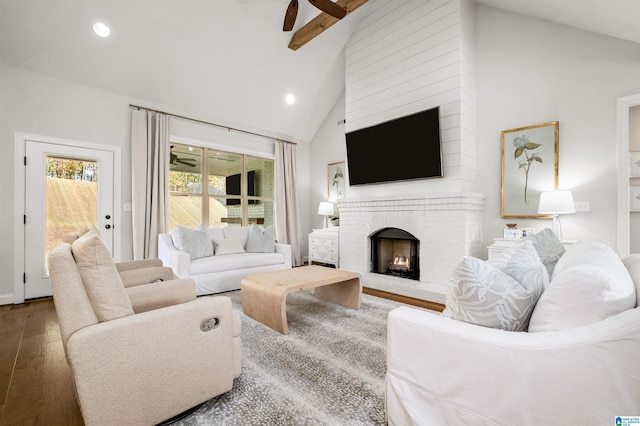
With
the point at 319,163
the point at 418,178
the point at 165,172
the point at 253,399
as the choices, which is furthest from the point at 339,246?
the point at 253,399

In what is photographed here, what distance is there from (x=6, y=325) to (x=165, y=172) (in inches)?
95.4

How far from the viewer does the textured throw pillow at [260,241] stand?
445 centimetres

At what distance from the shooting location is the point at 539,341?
3.02ft

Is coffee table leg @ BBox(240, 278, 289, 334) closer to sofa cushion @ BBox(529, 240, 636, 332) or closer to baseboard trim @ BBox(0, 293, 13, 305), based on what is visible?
sofa cushion @ BBox(529, 240, 636, 332)

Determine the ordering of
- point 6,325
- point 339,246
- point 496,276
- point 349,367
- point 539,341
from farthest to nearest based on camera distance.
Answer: point 339,246
point 6,325
point 349,367
point 496,276
point 539,341

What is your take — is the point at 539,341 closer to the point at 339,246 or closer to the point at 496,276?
the point at 496,276

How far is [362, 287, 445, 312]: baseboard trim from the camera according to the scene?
10.6 feet

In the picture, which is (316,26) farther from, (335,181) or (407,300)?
(407,300)

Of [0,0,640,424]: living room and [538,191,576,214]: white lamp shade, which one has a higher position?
[0,0,640,424]: living room

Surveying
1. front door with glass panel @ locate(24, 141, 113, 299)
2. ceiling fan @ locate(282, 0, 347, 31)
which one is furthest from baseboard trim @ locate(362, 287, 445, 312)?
front door with glass panel @ locate(24, 141, 113, 299)

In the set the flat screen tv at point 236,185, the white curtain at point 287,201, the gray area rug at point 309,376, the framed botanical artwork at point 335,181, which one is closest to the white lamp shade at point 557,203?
the gray area rug at point 309,376

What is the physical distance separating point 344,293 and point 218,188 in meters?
3.22

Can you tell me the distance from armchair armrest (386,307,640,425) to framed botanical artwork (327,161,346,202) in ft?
14.9

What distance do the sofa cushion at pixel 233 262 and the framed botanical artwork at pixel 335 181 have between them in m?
1.88
